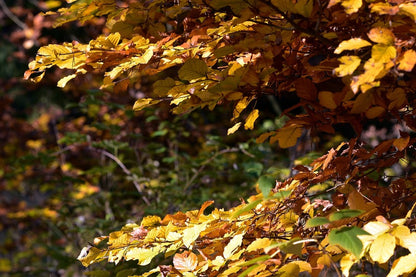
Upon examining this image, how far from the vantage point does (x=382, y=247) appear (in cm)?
96

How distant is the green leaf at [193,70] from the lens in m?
1.17

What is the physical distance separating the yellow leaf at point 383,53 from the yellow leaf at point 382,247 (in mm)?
361

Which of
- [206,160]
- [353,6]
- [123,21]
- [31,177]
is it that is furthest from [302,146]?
[353,6]

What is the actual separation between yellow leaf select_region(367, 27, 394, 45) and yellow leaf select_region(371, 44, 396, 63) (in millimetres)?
11

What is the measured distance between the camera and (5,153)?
6.51 metres

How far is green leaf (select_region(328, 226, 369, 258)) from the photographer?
0.87 m

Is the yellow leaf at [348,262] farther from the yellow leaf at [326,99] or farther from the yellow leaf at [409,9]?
the yellow leaf at [409,9]

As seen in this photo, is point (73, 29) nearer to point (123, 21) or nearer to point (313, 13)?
point (123, 21)

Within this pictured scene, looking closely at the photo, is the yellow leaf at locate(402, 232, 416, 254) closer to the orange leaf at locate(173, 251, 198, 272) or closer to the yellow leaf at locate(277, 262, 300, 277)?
the yellow leaf at locate(277, 262, 300, 277)

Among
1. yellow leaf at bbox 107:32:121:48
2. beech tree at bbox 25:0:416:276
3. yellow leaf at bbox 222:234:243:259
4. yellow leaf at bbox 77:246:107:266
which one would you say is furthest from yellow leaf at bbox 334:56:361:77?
yellow leaf at bbox 77:246:107:266

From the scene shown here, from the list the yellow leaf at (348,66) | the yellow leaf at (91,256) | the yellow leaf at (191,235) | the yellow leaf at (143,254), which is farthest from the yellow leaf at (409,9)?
the yellow leaf at (91,256)

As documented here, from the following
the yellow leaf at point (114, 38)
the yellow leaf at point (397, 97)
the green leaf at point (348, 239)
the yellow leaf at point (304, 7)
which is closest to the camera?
the green leaf at point (348, 239)

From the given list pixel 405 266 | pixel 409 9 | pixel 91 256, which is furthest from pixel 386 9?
pixel 91 256

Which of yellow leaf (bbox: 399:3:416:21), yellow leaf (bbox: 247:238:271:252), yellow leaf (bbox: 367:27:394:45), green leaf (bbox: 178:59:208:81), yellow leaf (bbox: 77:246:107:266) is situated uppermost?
yellow leaf (bbox: 399:3:416:21)
